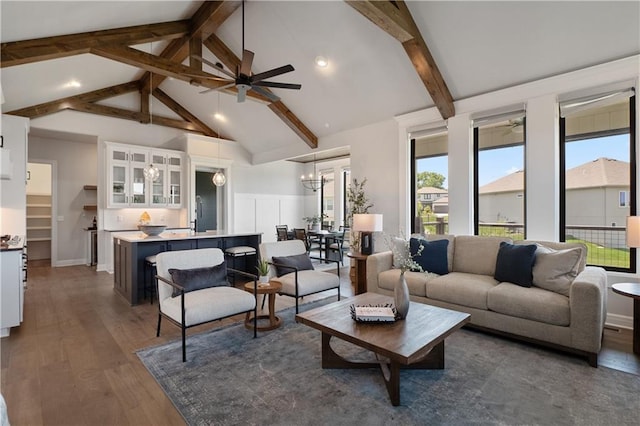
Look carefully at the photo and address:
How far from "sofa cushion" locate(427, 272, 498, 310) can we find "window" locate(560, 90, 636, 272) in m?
1.36

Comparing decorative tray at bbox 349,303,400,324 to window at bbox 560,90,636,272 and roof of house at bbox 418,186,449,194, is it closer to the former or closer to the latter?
window at bbox 560,90,636,272

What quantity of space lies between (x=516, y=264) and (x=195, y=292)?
10.7 ft

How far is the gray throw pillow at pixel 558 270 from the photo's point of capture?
2.93m

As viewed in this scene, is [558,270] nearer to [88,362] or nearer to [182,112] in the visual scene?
[88,362]

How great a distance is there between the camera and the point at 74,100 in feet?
20.7

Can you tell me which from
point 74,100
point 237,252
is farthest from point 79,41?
point 237,252

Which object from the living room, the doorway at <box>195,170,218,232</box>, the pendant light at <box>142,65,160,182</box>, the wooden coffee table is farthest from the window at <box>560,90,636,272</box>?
the doorway at <box>195,170,218,232</box>

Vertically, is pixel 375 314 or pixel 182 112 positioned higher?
pixel 182 112

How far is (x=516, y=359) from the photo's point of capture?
264cm

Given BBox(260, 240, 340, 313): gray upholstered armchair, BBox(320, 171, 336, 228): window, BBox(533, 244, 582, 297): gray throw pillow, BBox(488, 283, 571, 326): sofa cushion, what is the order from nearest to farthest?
BBox(488, 283, 571, 326): sofa cushion
BBox(533, 244, 582, 297): gray throw pillow
BBox(260, 240, 340, 313): gray upholstered armchair
BBox(320, 171, 336, 228): window

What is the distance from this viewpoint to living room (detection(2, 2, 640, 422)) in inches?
130

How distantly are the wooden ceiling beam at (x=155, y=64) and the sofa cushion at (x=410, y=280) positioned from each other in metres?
3.55

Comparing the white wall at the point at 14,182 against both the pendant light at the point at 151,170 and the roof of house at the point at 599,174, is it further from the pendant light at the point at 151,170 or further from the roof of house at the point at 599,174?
the roof of house at the point at 599,174

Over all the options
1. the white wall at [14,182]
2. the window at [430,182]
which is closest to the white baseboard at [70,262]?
the white wall at [14,182]
